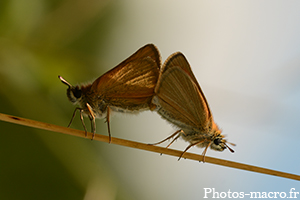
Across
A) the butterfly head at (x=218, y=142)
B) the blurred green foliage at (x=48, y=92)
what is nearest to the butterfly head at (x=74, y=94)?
the blurred green foliage at (x=48, y=92)

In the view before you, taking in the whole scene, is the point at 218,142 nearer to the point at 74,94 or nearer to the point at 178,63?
the point at 178,63

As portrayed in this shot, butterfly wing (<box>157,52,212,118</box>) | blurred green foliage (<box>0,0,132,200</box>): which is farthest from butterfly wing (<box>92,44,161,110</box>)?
blurred green foliage (<box>0,0,132,200</box>)

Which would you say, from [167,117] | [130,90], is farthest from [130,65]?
[167,117]

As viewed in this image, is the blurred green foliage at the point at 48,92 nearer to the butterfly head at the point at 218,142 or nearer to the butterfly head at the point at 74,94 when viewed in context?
the butterfly head at the point at 74,94

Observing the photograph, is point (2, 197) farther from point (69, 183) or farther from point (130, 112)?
point (130, 112)

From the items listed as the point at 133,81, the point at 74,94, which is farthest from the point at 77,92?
the point at 133,81

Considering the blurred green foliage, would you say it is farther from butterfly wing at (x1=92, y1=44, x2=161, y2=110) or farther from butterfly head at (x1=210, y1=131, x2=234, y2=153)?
butterfly head at (x1=210, y1=131, x2=234, y2=153)
